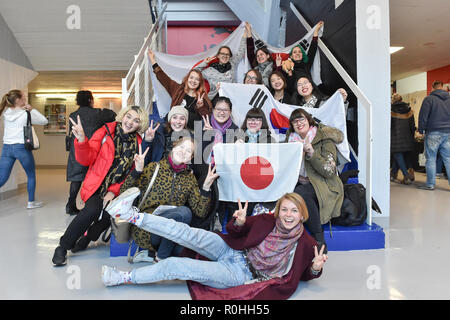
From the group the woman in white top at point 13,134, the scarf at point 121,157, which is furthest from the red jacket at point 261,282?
the woman in white top at point 13,134

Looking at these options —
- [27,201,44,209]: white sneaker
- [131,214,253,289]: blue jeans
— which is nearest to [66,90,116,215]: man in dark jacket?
[27,201,44,209]: white sneaker

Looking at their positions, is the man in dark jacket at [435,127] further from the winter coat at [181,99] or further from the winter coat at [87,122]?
the winter coat at [87,122]

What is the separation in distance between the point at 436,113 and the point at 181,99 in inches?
173

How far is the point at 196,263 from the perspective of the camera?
196 centimetres

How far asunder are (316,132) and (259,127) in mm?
498

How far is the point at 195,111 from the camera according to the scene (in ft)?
11.9

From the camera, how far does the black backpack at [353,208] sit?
9.34 feet

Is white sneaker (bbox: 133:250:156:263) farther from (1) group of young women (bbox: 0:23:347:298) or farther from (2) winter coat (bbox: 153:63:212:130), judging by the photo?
(2) winter coat (bbox: 153:63:212:130)

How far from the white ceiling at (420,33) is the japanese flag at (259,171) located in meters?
3.30

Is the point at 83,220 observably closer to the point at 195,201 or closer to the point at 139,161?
the point at 139,161

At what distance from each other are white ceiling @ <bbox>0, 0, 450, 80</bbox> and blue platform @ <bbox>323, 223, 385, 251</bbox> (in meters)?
3.42

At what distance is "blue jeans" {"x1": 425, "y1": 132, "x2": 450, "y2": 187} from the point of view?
553 cm
